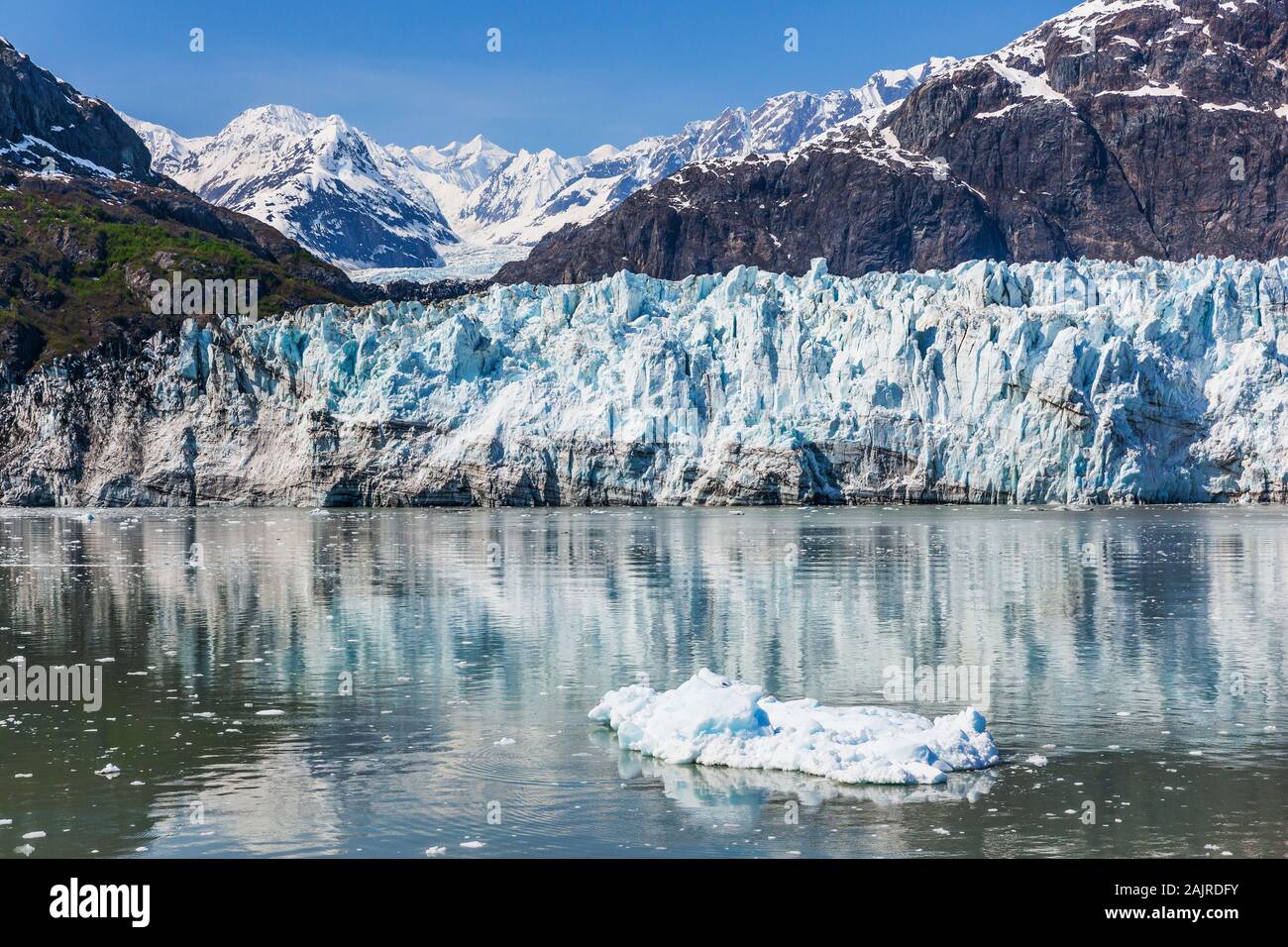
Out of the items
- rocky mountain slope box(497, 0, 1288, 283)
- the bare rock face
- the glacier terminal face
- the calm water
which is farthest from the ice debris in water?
rocky mountain slope box(497, 0, 1288, 283)

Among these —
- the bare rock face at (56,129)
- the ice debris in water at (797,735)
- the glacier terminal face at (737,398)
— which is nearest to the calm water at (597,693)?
the ice debris in water at (797,735)

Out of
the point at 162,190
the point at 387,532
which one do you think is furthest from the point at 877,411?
the point at 162,190

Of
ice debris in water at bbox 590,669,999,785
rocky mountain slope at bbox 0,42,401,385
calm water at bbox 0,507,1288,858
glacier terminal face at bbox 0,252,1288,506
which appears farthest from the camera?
rocky mountain slope at bbox 0,42,401,385

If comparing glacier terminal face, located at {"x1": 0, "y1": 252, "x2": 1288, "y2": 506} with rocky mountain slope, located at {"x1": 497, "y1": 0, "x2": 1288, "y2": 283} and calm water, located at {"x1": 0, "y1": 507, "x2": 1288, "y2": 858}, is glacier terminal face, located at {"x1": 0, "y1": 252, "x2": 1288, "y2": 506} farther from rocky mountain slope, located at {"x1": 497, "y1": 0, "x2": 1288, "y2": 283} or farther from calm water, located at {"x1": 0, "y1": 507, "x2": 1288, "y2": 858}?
rocky mountain slope, located at {"x1": 497, "y1": 0, "x2": 1288, "y2": 283}

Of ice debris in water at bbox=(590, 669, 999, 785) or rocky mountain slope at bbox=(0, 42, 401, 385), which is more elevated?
rocky mountain slope at bbox=(0, 42, 401, 385)

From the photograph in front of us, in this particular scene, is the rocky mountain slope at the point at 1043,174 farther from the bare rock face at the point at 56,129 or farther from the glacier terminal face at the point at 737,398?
the glacier terminal face at the point at 737,398

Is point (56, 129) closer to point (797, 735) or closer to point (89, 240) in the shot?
point (89, 240)
